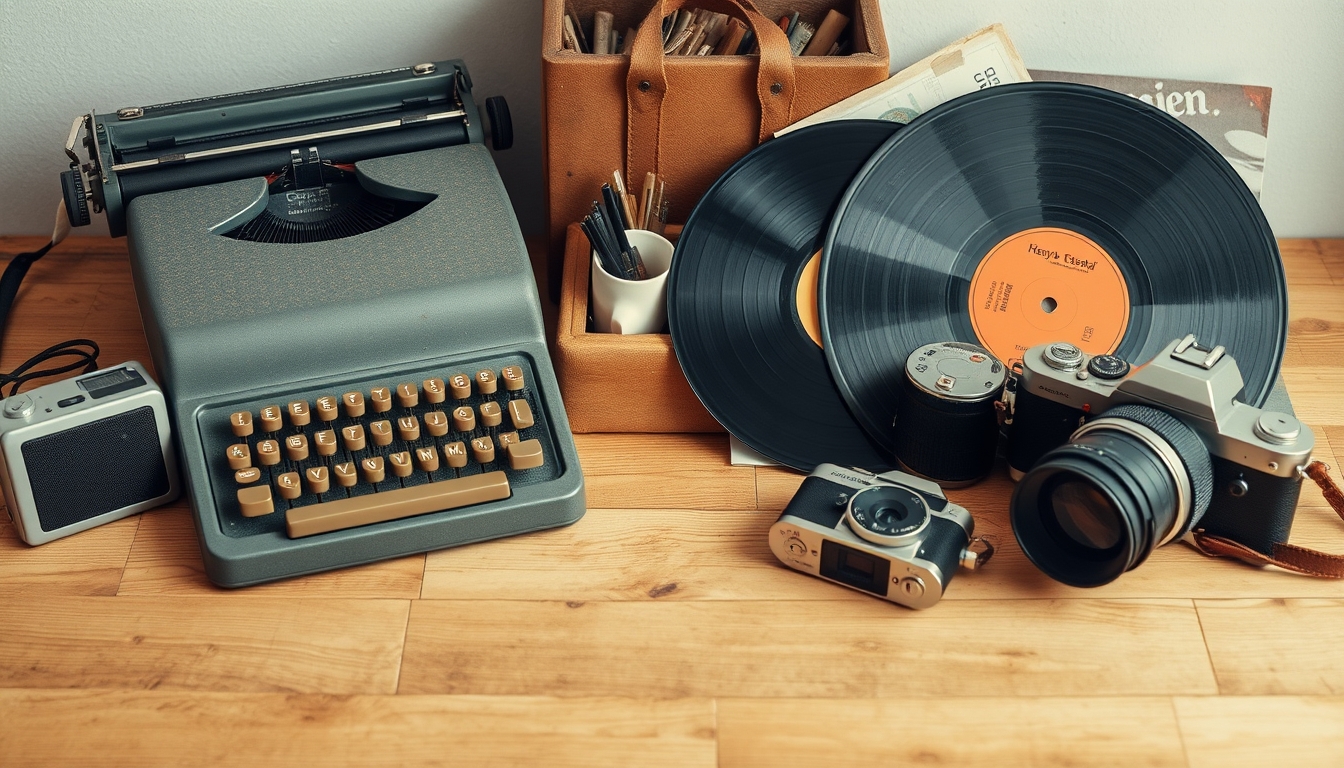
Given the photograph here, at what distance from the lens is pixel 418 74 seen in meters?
1.49

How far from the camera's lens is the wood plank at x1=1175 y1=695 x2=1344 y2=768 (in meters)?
1.07

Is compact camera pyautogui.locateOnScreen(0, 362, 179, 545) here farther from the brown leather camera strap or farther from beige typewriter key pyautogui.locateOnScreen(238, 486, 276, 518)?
the brown leather camera strap

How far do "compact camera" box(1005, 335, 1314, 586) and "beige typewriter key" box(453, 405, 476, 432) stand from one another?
57 cm

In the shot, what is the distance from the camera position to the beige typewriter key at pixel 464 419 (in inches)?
50.1

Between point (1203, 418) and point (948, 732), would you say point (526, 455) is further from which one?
point (1203, 418)

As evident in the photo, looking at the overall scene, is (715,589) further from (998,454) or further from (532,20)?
(532,20)

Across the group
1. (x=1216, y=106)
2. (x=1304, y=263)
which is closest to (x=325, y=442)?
(x=1216, y=106)

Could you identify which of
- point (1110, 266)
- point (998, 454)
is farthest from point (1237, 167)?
point (998, 454)

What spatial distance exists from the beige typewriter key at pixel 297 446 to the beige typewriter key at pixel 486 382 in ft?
0.62

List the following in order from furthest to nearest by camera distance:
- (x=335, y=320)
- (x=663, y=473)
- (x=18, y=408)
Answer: (x=663, y=473) < (x=335, y=320) < (x=18, y=408)

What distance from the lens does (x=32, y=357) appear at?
151cm

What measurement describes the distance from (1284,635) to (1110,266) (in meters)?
0.45

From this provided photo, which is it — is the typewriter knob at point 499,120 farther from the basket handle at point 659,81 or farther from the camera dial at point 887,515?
the camera dial at point 887,515

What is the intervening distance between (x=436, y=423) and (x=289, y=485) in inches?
6.3
